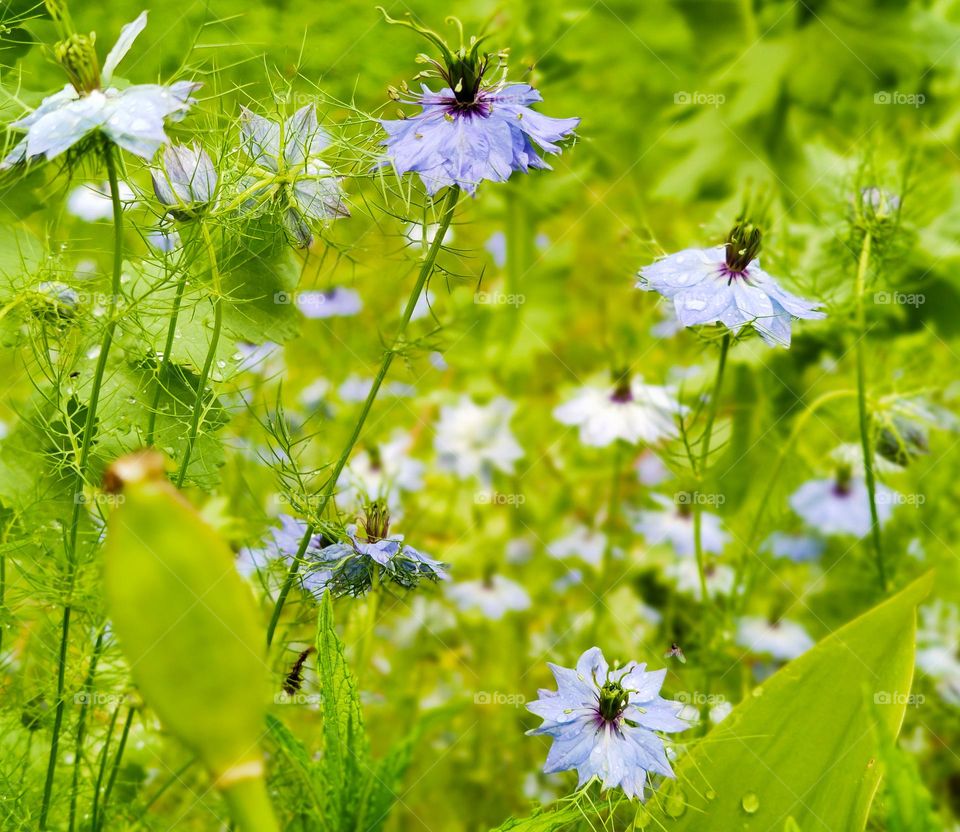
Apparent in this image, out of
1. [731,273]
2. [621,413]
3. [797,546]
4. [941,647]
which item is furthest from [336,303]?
[941,647]

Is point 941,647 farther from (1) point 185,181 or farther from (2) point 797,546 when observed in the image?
(1) point 185,181

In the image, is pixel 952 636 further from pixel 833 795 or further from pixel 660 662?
pixel 833 795

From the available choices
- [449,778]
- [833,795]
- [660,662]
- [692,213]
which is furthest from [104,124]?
[692,213]

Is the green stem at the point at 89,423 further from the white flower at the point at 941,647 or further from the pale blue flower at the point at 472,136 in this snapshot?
the white flower at the point at 941,647

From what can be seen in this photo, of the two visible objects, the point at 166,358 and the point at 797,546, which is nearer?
the point at 166,358

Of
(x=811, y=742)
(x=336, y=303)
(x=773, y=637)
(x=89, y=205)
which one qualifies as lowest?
(x=811, y=742)

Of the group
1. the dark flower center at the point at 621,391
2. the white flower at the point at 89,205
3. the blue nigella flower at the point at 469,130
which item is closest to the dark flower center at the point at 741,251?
the blue nigella flower at the point at 469,130
